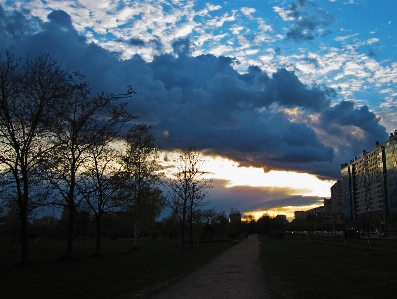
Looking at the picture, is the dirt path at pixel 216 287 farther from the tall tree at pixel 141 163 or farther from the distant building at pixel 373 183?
the distant building at pixel 373 183

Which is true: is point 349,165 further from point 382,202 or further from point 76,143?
point 76,143

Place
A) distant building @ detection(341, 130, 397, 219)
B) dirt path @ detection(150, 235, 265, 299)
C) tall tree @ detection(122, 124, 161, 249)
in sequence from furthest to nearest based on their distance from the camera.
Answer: distant building @ detection(341, 130, 397, 219), tall tree @ detection(122, 124, 161, 249), dirt path @ detection(150, 235, 265, 299)

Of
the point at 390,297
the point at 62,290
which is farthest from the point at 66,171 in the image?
the point at 390,297

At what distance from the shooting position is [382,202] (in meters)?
147

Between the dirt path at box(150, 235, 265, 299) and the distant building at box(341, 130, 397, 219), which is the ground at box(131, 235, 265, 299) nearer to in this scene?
the dirt path at box(150, 235, 265, 299)

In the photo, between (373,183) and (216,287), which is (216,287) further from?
(373,183)

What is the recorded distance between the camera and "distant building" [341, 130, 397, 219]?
133875mm

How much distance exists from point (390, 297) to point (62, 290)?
11.2 metres

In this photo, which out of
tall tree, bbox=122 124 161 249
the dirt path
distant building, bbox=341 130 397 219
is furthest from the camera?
distant building, bbox=341 130 397 219

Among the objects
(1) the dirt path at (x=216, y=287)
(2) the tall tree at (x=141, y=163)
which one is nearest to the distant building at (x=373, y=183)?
(2) the tall tree at (x=141, y=163)

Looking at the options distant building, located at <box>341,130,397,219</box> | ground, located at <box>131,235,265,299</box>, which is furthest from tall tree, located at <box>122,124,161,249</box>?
distant building, located at <box>341,130,397,219</box>

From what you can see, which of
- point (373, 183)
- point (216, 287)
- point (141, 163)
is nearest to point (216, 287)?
point (216, 287)

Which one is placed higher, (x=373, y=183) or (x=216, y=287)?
(x=373, y=183)

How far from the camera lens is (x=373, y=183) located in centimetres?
15612
